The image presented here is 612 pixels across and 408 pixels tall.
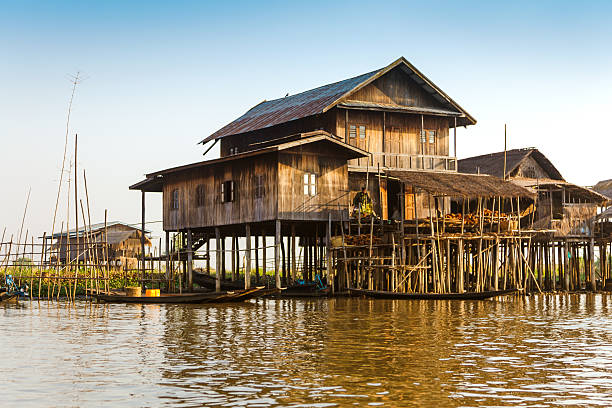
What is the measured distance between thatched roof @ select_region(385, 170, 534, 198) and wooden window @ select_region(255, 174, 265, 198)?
522cm

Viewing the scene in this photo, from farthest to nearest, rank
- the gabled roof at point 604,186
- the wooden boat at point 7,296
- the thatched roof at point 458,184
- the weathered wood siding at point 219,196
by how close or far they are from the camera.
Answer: the gabled roof at point 604,186, the weathered wood siding at point 219,196, the wooden boat at point 7,296, the thatched roof at point 458,184

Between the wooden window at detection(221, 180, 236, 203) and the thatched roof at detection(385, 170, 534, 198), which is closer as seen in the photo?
the thatched roof at detection(385, 170, 534, 198)

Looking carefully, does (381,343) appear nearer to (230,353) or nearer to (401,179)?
(230,353)

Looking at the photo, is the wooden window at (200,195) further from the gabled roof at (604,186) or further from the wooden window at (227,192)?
the gabled roof at (604,186)

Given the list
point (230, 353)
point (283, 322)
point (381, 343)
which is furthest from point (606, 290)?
point (230, 353)

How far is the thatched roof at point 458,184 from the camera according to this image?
31.6 meters

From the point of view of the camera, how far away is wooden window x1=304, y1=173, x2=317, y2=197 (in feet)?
110

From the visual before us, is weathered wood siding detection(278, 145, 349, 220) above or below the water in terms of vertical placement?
above

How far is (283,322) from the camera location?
22609 millimetres

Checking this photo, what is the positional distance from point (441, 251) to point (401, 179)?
10.3ft

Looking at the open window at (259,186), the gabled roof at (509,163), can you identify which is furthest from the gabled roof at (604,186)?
the open window at (259,186)

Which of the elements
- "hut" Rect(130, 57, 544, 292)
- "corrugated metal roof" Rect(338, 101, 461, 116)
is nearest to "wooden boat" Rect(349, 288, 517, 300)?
"hut" Rect(130, 57, 544, 292)

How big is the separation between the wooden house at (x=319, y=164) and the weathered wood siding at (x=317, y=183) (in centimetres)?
4

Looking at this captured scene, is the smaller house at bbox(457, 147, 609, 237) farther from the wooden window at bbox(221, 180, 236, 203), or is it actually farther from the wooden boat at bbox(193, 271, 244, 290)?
the wooden boat at bbox(193, 271, 244, 290)
